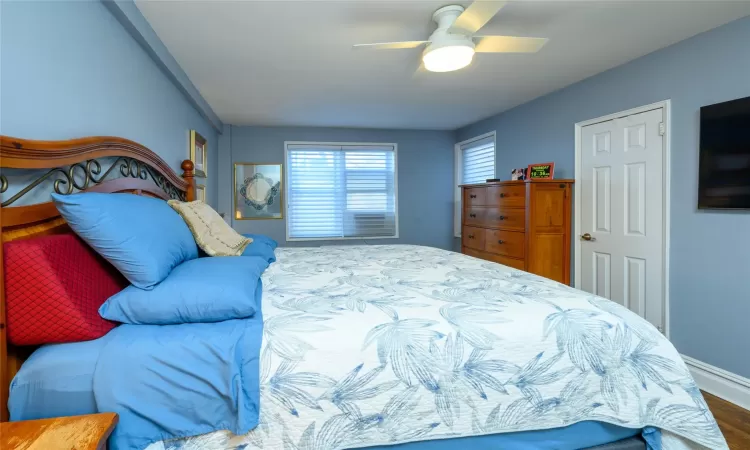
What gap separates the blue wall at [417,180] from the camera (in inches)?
196

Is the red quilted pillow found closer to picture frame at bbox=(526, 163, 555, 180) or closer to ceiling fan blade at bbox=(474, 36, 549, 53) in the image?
ceiling fan blade at bbox=(474, 36, 549, 53)

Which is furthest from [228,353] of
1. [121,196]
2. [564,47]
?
[564,47]

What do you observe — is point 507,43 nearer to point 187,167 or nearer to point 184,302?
point 184,302

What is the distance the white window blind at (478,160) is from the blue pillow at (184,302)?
13.1 ft

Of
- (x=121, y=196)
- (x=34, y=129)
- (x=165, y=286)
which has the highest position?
(x=34, y=129)

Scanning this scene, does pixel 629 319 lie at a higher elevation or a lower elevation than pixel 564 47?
lower

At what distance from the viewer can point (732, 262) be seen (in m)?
2.25

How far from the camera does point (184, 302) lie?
1.17m

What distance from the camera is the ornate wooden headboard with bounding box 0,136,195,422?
1.02 m

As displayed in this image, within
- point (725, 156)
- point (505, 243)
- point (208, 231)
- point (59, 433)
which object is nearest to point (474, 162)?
point (505, 243)

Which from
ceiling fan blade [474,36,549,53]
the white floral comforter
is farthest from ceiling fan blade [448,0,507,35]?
the white floral comforter

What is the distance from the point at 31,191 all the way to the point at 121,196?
259 millimetres

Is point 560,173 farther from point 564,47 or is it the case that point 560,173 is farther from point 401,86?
point 401,86

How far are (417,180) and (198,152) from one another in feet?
9.70
